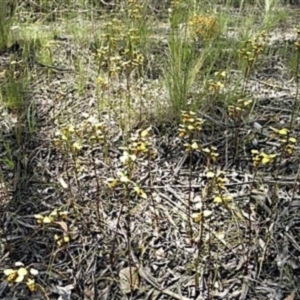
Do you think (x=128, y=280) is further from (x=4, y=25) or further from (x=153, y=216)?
(x=4, y=25)

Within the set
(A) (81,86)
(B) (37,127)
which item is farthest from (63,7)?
(B) (37,127)

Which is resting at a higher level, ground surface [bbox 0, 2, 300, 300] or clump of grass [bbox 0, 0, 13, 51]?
clump of grass [bbox 0, 0, 13, 51]

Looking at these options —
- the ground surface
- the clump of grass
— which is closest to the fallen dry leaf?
the ground surface

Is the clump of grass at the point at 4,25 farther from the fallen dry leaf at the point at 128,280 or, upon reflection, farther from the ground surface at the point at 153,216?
the fallen dry leaf at the point at 128,280

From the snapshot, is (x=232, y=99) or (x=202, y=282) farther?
(x=232, y=99)

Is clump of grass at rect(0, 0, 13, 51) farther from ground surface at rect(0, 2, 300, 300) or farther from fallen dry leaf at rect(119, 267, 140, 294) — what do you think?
fallen dry leaf at rect(119, 267, 140, 294)

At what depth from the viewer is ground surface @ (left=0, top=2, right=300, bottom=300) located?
4.69 ft

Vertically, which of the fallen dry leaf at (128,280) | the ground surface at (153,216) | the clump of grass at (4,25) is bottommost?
the fallen dry leaf at (128,280)

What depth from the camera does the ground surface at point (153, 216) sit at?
4.69 ft

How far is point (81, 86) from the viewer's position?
7.91 ft

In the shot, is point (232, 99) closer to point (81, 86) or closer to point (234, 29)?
point (81, 86)

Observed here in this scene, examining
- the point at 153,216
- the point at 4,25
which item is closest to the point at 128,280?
the point at 153,216

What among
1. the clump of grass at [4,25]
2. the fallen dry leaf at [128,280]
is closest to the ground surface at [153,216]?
the fallen dry leaf at [128,280]

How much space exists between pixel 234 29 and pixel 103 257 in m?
1.96
